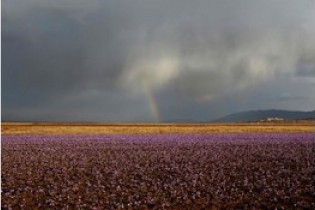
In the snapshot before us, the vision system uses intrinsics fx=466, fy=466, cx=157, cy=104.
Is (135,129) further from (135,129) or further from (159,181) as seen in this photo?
(159,181)

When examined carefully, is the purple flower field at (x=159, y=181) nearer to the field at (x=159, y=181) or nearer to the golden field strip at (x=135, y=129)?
the field at (x=159, y=181)

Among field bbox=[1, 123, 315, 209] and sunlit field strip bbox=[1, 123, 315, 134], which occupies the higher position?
sunlit field strip bbox=[1, 123, 315, 134]

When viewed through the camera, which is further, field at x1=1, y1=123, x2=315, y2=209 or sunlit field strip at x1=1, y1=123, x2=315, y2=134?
sunlit field strip at x1=1, y1=123, x2=315, y2=134

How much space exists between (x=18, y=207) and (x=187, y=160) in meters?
10.3

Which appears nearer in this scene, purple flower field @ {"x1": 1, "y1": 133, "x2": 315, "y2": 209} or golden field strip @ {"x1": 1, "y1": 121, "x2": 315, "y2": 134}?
purple flower field @ {"x1": 1, "y1": 133, "x2": 315, "y2": 209}

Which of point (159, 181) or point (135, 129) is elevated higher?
point (135, 129)

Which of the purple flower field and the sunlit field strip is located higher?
the sunlit field strip

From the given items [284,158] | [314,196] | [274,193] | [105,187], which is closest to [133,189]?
[105,187]

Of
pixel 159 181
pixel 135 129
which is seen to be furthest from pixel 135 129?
pixel 159 181

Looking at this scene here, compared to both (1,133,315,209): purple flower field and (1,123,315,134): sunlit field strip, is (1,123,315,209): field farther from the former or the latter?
(1,123,315,134): sunlit field strip

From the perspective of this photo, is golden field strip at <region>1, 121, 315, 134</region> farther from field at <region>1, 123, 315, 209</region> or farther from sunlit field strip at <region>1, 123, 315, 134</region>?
field at <region>1, 123, 315, 209</region>

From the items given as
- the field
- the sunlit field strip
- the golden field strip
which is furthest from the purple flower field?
the sunlit field strip

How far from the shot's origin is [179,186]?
578 inches

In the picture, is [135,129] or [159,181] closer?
[159,181]
